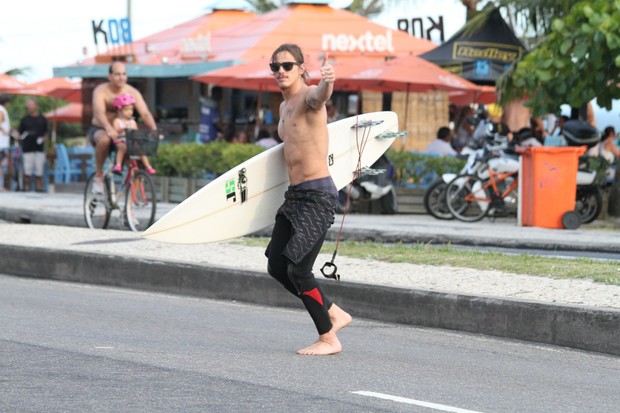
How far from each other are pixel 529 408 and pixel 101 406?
192 centimetres

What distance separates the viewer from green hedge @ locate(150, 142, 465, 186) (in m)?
22.3

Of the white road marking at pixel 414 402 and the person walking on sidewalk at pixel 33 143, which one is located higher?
the person walking on sidewalk at pixel 33 143

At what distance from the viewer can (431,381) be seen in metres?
7.18

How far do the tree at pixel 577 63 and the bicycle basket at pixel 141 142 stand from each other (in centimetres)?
604

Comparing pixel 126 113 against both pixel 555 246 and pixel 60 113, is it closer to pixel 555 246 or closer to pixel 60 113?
pixel 555 246

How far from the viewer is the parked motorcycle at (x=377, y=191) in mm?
20766

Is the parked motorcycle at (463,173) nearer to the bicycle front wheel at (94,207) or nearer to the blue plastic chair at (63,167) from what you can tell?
the bicycle front wheel at (94,207)

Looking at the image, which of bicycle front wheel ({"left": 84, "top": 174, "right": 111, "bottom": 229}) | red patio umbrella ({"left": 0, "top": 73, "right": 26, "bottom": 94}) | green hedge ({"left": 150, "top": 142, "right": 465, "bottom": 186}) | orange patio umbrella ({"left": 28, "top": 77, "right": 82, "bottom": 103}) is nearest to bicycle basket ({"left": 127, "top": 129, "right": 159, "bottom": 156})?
bicycle front wheel ({"left": 84, "top": 174, "right": 111, "bottom": 229})

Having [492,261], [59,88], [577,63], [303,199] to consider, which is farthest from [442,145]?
[303,199]

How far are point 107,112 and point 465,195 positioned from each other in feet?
20.2

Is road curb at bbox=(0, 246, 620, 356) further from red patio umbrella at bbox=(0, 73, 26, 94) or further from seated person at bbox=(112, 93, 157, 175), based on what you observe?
red patio umbrella at bbox=(0, 73, 26, 94)

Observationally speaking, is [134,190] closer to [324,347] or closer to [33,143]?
[324,347]

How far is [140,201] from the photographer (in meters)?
15.7

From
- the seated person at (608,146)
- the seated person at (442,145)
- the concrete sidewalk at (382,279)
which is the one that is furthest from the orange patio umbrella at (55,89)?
the concrete sidewalk at (382,279)
